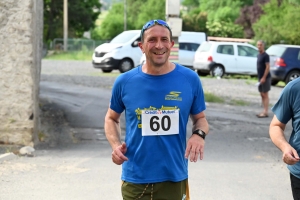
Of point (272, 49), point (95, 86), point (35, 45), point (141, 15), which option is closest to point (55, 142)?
point (35, 45)

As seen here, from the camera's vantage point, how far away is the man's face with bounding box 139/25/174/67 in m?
4.21

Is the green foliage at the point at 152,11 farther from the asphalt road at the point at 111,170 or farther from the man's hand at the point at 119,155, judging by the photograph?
the man's hand at the point at 119,155

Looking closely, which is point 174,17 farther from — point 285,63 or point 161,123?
point 161,123

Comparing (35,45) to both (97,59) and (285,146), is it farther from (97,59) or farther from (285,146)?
(97,59)

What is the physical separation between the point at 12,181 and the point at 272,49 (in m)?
20.0

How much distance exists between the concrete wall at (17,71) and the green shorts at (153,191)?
572 cm

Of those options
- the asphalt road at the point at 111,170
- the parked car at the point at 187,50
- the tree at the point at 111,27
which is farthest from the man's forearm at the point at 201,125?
the tree at the point at 111,27

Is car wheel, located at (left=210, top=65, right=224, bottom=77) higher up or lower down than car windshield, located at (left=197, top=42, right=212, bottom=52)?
lower down

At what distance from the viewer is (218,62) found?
29172mm

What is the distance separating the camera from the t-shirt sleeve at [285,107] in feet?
14.6

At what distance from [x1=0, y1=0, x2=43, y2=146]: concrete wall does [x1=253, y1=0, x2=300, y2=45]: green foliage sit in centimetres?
3056

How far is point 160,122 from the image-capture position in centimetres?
418

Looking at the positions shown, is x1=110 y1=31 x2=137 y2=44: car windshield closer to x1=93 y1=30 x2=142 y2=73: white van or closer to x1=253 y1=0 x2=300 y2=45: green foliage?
x1=93 y1=30 x2=142 y2=73: white van

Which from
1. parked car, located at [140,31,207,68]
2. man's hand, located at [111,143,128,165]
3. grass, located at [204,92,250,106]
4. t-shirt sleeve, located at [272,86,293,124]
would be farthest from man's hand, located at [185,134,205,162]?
parked car, located at [140,31,207,68]
